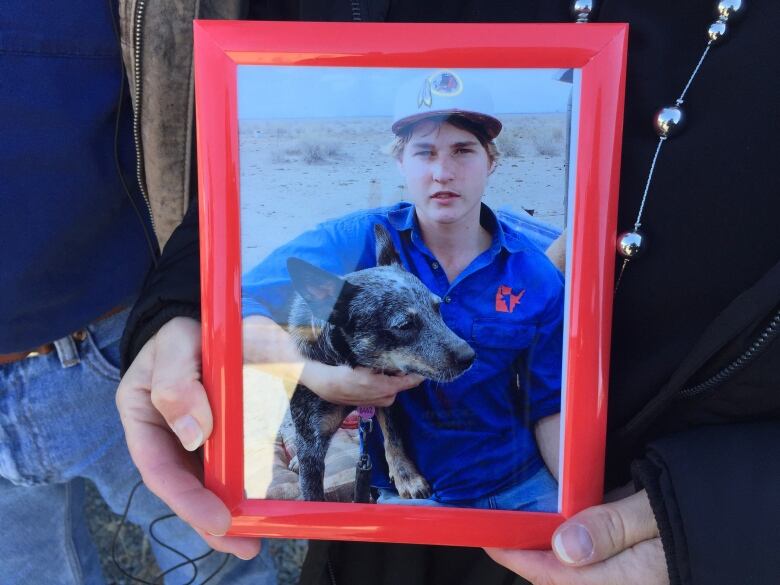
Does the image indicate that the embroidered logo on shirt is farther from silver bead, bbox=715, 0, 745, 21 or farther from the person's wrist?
silver bead, bbox=715, 0, 745, 21

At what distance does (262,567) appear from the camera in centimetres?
133

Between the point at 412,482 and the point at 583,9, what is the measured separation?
519mm

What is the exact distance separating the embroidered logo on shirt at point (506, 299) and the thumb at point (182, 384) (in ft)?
1.07

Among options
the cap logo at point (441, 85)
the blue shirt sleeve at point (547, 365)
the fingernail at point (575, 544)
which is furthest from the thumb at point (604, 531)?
the cap logo at point (441, 85)

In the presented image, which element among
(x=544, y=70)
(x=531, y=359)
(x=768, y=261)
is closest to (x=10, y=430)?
(x=531, y=359)

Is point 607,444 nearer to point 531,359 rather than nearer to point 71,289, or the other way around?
point 531,359

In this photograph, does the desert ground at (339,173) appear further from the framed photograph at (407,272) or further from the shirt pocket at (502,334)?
the shirt pocket at (502,334)

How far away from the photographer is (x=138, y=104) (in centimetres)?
76

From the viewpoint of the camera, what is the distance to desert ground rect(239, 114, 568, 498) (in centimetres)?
57

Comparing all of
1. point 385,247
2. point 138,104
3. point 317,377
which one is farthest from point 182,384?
point 138,104

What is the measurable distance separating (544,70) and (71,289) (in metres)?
0.75

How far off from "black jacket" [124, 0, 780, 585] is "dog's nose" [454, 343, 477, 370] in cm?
15

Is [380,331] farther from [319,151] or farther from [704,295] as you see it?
[704,295]

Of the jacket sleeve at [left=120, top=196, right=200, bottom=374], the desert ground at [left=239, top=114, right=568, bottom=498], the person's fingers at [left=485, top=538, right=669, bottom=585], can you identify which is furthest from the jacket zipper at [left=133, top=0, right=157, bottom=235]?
the person's fingers at [left=485, top=538, right=669, bottom=585]
